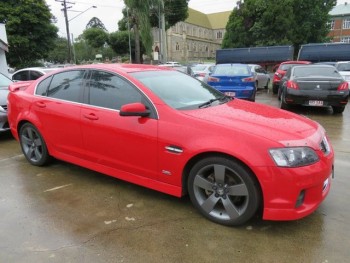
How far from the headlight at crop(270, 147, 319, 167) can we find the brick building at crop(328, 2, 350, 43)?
79488mm

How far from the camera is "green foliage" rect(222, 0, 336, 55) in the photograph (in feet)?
120

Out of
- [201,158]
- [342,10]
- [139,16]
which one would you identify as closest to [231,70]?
[201,158]

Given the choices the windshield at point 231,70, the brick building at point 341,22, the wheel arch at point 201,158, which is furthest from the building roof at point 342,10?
the wheel arch at point 201,158

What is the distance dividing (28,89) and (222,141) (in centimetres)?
338

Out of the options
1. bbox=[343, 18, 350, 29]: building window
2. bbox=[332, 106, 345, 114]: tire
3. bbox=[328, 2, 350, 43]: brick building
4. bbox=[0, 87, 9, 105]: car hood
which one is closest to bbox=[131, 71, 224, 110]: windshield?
bbox=[0, 87, 9, 105]: car hood

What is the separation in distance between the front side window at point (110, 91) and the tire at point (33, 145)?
1.27 metres

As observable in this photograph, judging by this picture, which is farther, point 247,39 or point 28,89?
point 247,39

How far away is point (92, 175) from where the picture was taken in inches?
182

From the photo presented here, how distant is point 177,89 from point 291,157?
1.66 meters

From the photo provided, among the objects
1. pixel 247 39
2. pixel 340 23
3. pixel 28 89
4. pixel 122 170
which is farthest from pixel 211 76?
pixel 340 23

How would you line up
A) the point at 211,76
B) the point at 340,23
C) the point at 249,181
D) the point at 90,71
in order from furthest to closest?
the point at 340,23 < the point at 211,76 < the point at 90,71 < the point at 249,181

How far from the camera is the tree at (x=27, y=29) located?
95.5ft

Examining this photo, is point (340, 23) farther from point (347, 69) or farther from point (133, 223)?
point (133, 223)

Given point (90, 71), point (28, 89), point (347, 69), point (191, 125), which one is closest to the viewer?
point (191, 125)
